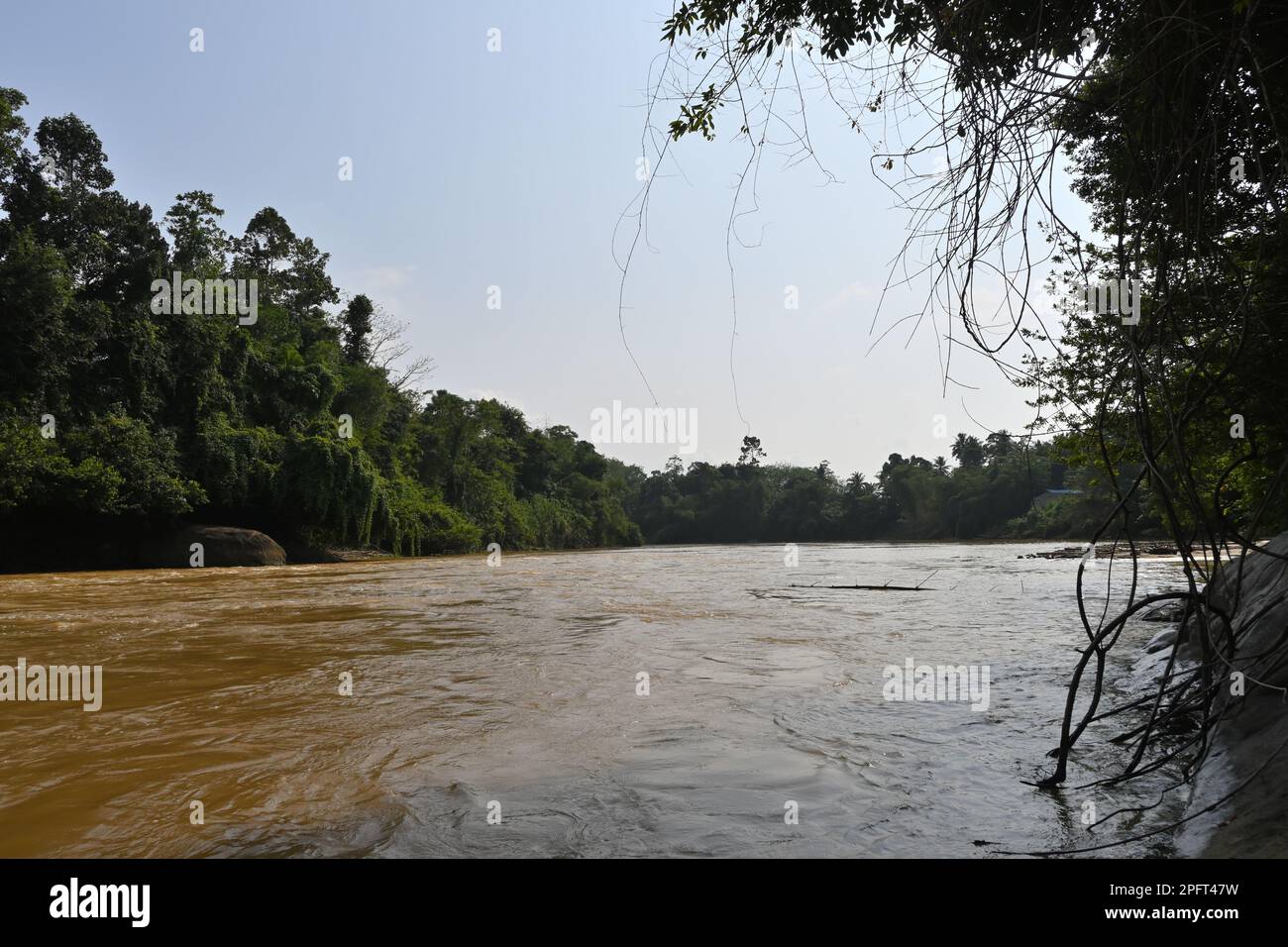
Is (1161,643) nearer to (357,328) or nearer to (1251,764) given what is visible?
(1251,764)

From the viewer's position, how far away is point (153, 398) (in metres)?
22.5

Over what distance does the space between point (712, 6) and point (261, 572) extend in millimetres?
18366

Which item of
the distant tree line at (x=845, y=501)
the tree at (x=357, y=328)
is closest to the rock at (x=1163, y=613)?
the tree at (x=357, y=328)

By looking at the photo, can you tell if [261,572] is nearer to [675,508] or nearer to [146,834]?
[146,834]

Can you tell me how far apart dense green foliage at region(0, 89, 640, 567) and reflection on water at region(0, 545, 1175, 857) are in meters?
13.4

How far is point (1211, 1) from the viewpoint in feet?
10.6

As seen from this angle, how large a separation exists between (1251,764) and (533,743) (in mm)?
2920

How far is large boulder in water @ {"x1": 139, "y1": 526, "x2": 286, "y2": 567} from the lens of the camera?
20891 mm

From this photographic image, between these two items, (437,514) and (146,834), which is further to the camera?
(437,514)

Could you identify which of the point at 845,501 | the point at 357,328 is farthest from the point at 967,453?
the point at 357,328

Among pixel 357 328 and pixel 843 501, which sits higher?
pixel 357 328

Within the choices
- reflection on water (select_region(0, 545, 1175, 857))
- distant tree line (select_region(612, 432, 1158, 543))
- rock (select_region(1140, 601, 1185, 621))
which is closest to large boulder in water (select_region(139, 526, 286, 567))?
reflection on water (select_region(0, 545, 1175, 857))

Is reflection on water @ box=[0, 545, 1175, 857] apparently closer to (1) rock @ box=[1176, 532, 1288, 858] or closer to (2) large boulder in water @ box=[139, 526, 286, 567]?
(1) rock @ box=[1176, 532, 1288, 858]
